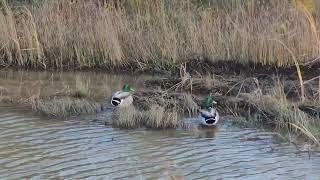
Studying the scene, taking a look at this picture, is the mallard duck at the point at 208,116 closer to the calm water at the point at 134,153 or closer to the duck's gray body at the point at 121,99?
the calm water at the point at 134,153

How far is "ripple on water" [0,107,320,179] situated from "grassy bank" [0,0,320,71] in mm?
3326

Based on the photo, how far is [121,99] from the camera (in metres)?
9.52

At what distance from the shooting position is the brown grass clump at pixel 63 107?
9281mm

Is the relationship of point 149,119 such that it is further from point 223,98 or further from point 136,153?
point 223,98

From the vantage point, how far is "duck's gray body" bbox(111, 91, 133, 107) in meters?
9.44

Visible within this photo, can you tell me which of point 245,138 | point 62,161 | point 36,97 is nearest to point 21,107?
point 36,97

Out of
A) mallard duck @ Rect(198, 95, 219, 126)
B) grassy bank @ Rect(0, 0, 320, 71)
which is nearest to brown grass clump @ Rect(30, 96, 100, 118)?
mallard duck @ Rect(198, 95, 219, 126)

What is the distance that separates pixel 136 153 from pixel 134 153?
2cm

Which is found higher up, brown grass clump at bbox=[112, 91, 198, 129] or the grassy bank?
the grassy bank

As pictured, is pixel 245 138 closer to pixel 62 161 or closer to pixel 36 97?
pixel 62 161

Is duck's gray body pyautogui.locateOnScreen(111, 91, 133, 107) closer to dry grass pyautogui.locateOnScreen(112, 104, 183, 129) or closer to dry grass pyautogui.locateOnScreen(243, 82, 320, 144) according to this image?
dry grass pyautogui.locateOnScreen(112, 104, 183, 129)

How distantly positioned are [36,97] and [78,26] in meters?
3.00

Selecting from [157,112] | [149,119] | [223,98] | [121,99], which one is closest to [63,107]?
[121,99]

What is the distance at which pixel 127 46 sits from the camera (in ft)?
40.9
